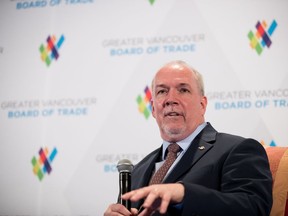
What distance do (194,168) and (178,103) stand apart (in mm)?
507

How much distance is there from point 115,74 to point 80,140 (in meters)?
0.70

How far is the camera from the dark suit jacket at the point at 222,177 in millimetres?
1800

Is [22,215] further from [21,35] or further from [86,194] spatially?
[21,35]

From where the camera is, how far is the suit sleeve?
1.78m

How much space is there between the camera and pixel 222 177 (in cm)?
213

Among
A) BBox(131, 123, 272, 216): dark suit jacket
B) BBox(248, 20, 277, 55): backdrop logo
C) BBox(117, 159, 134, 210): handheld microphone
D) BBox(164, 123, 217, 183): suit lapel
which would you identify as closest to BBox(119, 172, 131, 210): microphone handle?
BBox(117, 159, 134, 210): handheld microphone

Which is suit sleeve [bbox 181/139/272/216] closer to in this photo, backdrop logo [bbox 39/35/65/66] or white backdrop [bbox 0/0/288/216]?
white backdrop [bbox 0/0/288/216]

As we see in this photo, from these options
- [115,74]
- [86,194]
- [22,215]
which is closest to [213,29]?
[115,74]

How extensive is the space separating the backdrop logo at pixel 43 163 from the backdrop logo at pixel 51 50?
2.87ft

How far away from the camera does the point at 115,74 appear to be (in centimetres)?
399

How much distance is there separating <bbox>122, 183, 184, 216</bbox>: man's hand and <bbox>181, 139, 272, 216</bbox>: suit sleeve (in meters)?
0.10

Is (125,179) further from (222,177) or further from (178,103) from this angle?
(178,103)

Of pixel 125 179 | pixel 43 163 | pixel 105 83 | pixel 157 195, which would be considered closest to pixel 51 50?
pixel 105 83

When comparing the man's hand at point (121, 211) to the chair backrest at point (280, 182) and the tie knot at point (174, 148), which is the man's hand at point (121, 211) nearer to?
the tie knot at point (174, 148)
